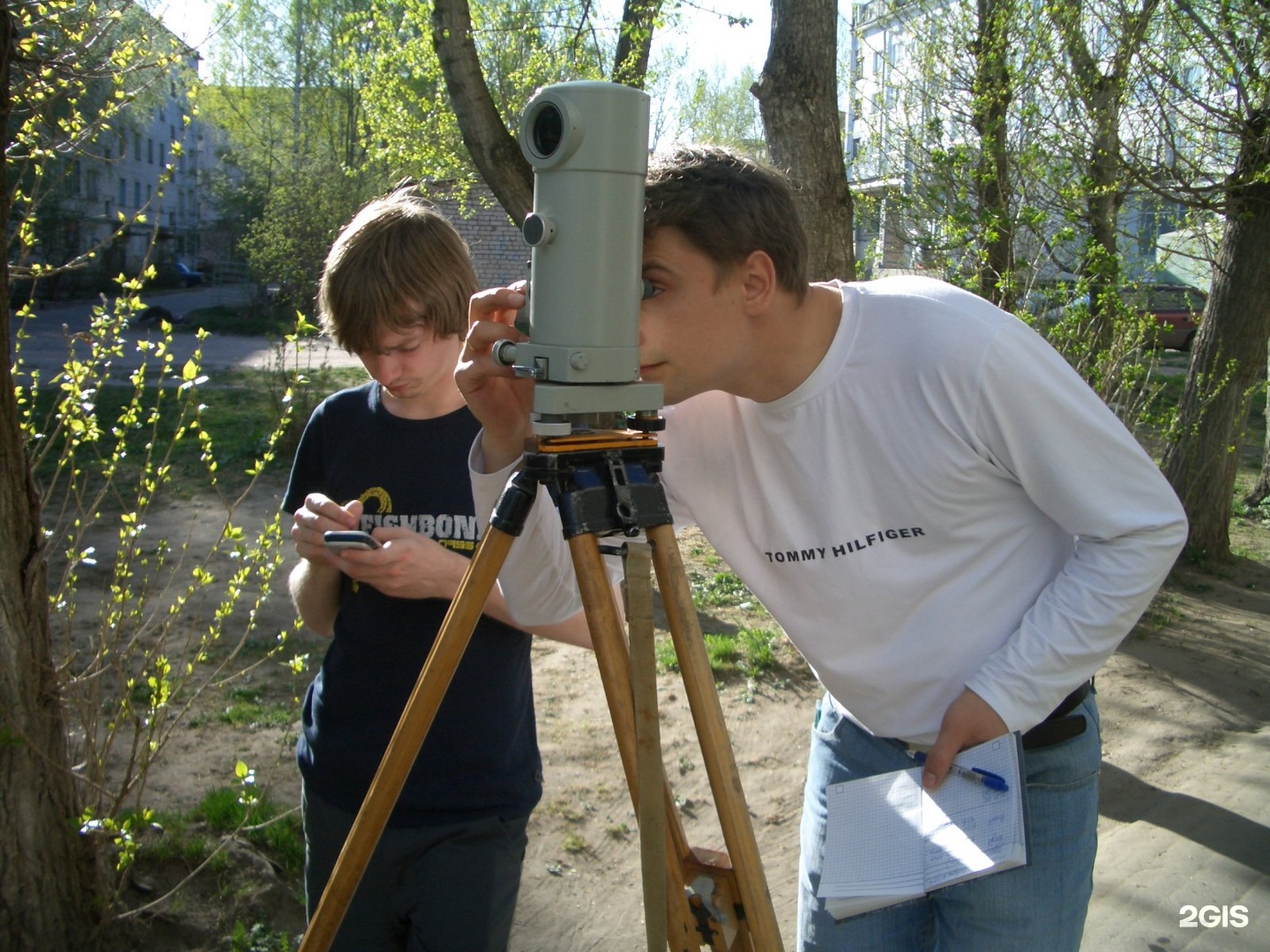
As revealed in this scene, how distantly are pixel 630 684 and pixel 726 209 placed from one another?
696 mm

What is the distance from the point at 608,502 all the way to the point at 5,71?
1.63 m

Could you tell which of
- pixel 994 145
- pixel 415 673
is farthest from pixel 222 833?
pixel 994 145

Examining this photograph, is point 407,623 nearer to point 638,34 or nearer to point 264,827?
point 264,827

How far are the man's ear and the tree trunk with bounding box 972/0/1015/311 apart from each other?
4.16 meters

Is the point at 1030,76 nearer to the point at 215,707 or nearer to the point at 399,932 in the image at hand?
the point at 215,707

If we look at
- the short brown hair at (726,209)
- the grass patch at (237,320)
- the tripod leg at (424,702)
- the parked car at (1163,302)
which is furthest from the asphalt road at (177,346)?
the tripod leg at (424,702)

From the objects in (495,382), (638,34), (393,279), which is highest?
(638,34)

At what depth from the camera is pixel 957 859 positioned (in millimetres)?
1472

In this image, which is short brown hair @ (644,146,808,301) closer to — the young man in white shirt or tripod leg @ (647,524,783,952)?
the young man in white shirt

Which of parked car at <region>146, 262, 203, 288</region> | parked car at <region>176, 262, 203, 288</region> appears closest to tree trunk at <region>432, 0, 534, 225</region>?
parked car at <region>146, 262, 203, 288</region>

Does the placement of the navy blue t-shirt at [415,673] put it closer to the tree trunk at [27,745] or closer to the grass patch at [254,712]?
the tree trunk at [27,745]

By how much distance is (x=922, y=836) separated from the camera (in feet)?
5.06

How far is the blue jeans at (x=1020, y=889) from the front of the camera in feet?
5.27

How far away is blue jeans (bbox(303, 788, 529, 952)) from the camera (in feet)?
6.04
